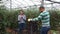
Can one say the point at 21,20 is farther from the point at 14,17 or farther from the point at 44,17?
the point at 44,17

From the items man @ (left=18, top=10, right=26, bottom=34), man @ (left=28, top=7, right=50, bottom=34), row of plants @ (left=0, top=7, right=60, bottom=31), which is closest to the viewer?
man @ (left=28, top=7, right=50, bottom=34)

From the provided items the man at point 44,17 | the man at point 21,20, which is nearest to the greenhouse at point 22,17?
the man at point 21,20

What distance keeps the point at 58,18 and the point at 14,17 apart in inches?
84.1

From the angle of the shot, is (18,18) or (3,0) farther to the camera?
(3,0)

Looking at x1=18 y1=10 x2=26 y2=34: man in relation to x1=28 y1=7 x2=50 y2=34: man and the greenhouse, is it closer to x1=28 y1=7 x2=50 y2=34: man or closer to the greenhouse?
the greenhouse

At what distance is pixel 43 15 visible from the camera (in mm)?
7641

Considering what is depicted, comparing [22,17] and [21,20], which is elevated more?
[22,17]

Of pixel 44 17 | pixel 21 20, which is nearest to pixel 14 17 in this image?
pixel 21 20

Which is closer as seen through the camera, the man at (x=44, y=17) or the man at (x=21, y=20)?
the man at (x=44, y=17)

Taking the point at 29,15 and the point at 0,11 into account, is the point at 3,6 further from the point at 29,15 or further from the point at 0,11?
the point at 29,15

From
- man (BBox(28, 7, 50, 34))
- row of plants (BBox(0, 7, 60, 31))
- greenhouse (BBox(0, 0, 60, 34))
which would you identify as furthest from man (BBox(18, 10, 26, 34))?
man (BBox(28, 7, 50, 34))

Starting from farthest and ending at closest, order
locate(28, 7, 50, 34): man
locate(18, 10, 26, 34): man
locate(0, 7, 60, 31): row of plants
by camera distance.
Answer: locate(0, 7, 60, 31): row of plants → locate(18, 10, 26, 34): man → locate(28, 7, 50, 34): man

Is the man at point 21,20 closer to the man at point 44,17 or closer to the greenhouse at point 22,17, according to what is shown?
the greenhouse at point 22,17

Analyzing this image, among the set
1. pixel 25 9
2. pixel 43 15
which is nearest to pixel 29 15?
pixel 25 9
